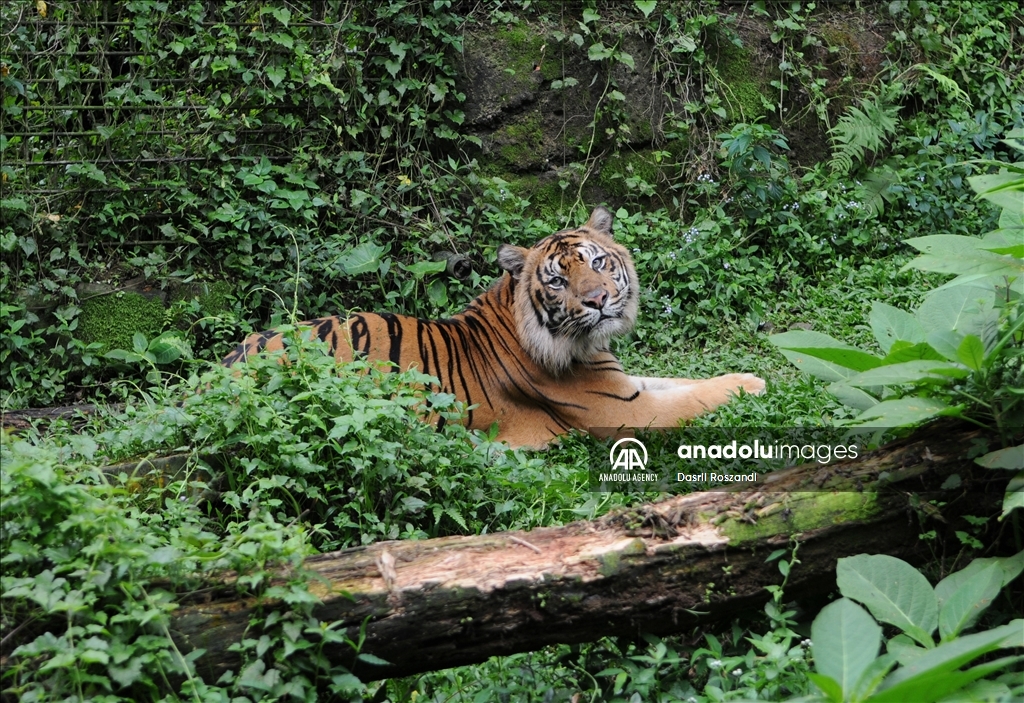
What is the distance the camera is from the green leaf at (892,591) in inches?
103

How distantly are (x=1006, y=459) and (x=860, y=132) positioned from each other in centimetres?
525

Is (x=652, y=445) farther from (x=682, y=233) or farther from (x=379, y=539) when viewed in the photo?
(x=682, y=233)

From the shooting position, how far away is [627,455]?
4.59m

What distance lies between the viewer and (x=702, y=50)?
7.70 meters

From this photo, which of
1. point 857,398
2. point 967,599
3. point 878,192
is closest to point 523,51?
point 878,192

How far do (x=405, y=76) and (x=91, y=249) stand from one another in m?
2.62

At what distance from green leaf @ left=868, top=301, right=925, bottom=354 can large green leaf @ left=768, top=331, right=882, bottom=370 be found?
14 centimetres

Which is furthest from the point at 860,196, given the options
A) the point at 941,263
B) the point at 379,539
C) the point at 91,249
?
the point at 91,249

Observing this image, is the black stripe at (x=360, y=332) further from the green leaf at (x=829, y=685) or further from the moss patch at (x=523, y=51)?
the green leaf at (x=829, y=685)

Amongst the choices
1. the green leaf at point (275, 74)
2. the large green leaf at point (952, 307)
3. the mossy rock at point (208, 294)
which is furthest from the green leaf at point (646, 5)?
the large green leaf at point (952, 307)

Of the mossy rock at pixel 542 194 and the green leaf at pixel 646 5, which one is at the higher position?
the green leaf at pixel 646 5

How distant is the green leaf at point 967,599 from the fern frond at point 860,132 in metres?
5.25

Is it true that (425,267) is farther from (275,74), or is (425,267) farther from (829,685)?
(829,685)

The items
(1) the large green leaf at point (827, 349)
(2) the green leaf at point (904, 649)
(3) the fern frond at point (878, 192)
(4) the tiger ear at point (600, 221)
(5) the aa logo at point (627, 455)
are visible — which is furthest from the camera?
(3) the fern frond at point (878, 192)
